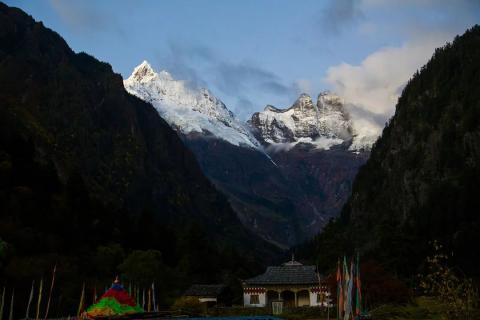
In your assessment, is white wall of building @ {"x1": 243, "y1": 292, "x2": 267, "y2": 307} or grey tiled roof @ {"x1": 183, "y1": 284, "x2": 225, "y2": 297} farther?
grey tiled roof @ {"x1": 183, "y1": 284, "x2": 225, "y2": 297}

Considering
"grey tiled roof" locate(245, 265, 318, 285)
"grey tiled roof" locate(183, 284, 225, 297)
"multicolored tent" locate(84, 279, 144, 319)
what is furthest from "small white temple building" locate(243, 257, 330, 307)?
"multicolored tent" locate(84, 279, 144, 319)

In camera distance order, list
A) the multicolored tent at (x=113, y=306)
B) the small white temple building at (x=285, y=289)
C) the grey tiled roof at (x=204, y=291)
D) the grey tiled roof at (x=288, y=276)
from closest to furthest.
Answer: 1. the multicolored tent at (x=113, y=306)
2. the small white temple building at (x=285, y=289)
3. the grey tiled roof at (x=288, y=276)
4. the grey tiled roof at (x=204, y=291)

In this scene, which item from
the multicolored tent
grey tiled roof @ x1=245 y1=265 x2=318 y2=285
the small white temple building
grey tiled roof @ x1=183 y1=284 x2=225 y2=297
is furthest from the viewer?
grey tiled roof @ x1=183 y1=284 x2=225 y2=297

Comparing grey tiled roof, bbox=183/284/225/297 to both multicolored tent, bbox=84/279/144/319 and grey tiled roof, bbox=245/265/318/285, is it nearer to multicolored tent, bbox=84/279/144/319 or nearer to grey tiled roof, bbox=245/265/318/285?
grey tiled roof, bbox=245/265/318/285

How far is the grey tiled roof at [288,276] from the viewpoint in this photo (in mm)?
103375

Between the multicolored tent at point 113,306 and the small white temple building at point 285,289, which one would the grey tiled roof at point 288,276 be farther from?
the multicolored tent at point 113,306

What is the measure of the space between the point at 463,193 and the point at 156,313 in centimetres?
12083

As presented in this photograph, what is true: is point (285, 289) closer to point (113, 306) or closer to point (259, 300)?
point (259, 300)

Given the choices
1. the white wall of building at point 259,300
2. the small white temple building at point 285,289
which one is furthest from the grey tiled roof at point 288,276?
the white wall of building at point 259,300

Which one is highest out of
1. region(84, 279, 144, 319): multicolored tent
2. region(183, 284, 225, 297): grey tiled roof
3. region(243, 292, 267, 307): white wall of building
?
region(183, 284, 225, 297): grey tiled roof

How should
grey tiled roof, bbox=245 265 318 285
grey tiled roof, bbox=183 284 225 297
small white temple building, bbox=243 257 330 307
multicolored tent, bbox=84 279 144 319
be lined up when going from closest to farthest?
multicolored tent, bbox=84 279 144 319, small white temple building, bbox=243 257 330 307, grey tiled roof, bbox=245 265 318 285, grey tiled roof, bbox=183 284 225 297

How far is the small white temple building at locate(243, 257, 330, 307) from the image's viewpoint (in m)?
103

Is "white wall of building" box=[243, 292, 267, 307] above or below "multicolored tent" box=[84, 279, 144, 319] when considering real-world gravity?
above

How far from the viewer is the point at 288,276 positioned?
10494 cm
